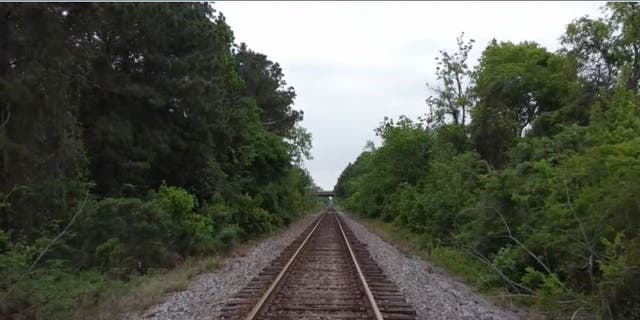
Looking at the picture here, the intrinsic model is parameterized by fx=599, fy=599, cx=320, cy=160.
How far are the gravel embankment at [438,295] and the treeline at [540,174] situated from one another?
851 mm

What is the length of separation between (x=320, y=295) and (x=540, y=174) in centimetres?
774

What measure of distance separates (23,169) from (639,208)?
13.8 m

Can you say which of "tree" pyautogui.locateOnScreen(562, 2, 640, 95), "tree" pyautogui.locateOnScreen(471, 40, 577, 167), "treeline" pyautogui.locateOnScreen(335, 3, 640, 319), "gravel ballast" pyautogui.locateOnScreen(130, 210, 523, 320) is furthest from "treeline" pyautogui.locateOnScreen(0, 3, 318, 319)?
"tree" pyautogui.locateOnScreen(562, 2, 640, 95)

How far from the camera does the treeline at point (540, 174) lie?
10.8 m

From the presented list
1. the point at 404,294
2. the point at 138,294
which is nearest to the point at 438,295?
the point at 404,294

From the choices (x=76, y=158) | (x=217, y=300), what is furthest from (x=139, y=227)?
(x=217, y=300)

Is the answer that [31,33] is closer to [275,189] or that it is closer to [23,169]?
[23,169]

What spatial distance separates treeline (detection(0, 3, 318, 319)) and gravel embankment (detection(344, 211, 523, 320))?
6202 mm

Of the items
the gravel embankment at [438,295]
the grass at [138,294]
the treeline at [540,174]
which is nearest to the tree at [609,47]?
the treeline at [540,174]

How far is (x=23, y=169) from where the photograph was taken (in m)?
15.0

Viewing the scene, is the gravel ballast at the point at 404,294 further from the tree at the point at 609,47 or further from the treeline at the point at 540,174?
the tree at the point at 609,47

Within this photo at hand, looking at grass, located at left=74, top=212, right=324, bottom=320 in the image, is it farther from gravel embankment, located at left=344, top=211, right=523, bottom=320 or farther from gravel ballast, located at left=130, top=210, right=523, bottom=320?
gravel embankment, located at left=344, top=211, right=523, bottom=320

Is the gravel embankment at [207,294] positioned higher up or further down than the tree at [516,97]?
further down

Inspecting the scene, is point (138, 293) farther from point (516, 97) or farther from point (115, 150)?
point (516, 97)
